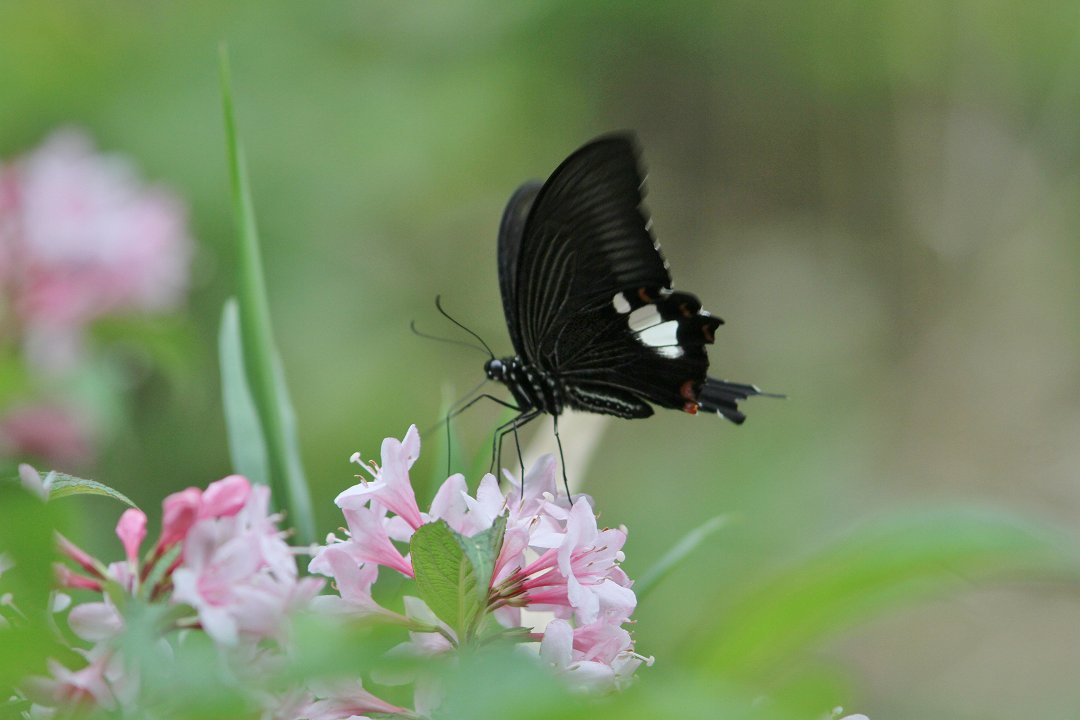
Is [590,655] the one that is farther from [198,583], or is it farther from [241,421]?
[241,421]

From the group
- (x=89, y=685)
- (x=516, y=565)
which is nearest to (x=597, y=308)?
(x=516, y=565)

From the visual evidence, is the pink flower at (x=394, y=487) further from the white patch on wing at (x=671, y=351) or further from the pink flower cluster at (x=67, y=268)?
the pink flower cluster at (x=67, y=268)

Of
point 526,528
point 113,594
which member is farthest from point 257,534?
point 526,528

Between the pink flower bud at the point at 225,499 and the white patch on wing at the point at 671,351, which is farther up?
the white patch on wing at the point at 671,351

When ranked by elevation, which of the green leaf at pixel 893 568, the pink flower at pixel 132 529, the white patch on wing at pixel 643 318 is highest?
the white patch on wing at pixel 643 318

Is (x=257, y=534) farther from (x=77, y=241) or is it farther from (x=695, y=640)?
(x=77, y=241)

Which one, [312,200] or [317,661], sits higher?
[312,200]

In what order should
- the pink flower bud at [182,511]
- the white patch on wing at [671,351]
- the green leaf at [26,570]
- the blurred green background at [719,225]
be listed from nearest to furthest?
the green leaf at [26,570] < the pink flower bud at [182,511] < the white patch on wing at [671,351] < the blurred green background at [719,225]

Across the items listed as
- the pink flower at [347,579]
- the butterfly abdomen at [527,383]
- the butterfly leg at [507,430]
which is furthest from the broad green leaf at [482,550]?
the butterfly abdomen at [527,383]
